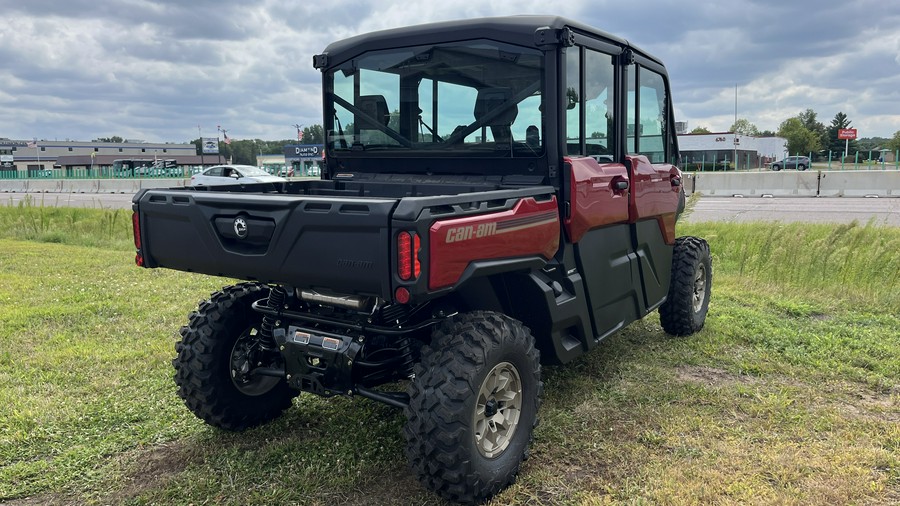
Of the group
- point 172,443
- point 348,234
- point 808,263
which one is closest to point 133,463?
point 172,443

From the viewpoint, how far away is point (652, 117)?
204 inches

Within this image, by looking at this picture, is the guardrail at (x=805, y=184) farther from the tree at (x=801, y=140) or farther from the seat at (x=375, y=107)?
the tree at (x=801, y=140)

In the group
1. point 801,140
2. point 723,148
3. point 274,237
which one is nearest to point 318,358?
point 274,237

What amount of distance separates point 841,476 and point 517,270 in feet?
6.06

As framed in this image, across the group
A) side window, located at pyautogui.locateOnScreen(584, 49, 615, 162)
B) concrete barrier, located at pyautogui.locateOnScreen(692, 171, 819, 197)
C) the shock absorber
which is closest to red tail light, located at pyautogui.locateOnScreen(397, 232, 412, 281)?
the shock absorber

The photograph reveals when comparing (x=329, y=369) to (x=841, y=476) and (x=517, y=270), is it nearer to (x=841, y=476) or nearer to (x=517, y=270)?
(x=517, y=270)

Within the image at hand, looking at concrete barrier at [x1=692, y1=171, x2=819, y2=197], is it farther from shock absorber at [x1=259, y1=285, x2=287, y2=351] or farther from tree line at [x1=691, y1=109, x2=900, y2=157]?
tree line at [x1=691, y1=109, x2=900, y2=157]

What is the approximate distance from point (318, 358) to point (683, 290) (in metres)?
3.44

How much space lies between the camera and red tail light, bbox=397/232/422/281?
268 cm

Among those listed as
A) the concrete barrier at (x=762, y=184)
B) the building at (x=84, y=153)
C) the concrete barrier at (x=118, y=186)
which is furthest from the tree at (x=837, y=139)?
the building at (x=84, y=153)

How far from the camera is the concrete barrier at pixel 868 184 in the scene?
2170 centimetres

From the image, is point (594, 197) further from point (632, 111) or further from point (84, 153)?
point (84, 153)

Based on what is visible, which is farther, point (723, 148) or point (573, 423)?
point (723, 148)

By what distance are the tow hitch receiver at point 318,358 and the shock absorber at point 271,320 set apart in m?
0.19
